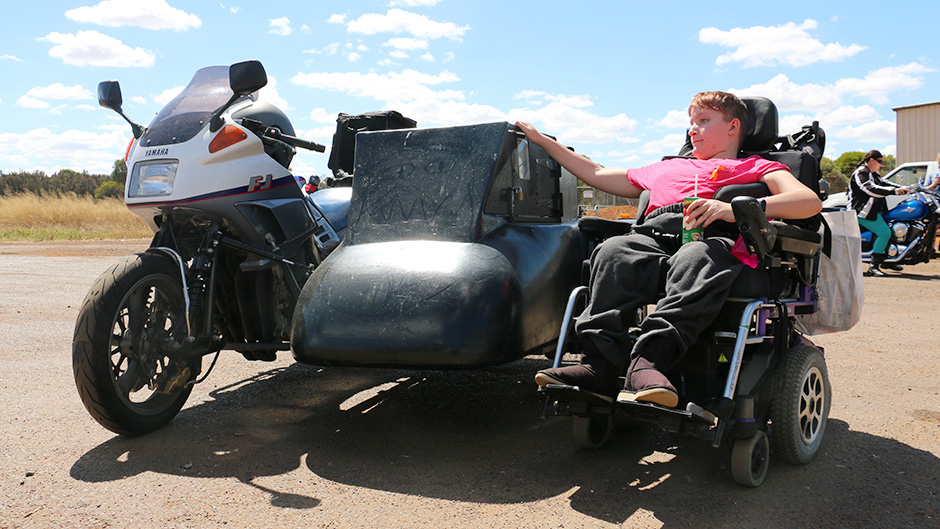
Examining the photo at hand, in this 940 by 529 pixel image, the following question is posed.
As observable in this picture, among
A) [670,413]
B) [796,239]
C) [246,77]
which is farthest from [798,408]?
[246,77]

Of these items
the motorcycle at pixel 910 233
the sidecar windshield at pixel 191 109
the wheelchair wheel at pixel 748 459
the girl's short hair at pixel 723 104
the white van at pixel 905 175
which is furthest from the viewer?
the white van at pixel 905 175

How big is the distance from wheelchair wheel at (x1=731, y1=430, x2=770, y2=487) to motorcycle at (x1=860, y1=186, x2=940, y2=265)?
10707 millimetres

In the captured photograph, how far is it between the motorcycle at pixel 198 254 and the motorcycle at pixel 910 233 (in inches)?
438

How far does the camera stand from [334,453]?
3.66 meters

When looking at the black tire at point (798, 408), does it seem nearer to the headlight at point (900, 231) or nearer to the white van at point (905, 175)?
the headlight at point (900, 231)

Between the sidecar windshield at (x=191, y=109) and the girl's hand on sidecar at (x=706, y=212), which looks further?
the sidecar windshield at (x=191, y=109)

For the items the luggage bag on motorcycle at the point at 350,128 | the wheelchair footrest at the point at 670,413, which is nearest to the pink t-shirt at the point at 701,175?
the wheelchair footrest at the point at 670,413

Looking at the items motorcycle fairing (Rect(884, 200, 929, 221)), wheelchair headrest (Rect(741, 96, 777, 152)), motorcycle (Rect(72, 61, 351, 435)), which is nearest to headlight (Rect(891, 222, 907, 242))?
motorcycle fairing (Rect(884, 200, 929, 221))

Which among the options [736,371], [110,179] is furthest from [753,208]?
[110,179]

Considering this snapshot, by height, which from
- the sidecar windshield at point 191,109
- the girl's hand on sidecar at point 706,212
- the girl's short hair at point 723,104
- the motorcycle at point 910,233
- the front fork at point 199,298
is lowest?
the motorcycle at point 910,233

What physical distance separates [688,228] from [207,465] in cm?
246

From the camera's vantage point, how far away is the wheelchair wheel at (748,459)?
3.10 m

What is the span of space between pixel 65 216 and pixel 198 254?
27.5 m

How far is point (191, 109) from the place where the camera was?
429 cm
